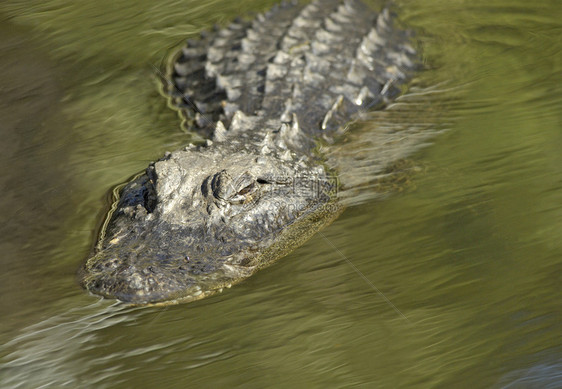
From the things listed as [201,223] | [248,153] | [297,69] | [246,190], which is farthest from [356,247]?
[297,69]

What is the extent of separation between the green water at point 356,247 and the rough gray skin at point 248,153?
0.53 ft

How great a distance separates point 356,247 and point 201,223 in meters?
0.89

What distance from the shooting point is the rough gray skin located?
382 cm

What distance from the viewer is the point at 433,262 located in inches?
145

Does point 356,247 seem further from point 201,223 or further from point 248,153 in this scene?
point 248,153

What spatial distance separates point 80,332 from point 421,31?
4.57 metres

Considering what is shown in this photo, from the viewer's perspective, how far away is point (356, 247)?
156 inches

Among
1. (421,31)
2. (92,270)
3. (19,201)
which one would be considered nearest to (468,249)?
(92,270)

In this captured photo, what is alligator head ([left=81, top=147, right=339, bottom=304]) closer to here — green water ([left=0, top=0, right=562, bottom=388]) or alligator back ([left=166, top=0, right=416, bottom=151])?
green water ([left=0, top=0, right=562, bottom=388])

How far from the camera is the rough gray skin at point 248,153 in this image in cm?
382

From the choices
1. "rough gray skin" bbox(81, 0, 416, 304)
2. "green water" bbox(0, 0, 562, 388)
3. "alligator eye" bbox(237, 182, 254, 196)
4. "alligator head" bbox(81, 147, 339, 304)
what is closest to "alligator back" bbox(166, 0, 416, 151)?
"rough gray skin" bbox(81, 0, 416, 304)

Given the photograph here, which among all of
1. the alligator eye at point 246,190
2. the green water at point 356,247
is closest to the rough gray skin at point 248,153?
the alligator eye at point 246,190

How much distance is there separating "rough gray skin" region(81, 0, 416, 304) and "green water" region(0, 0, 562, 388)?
16 centimetres

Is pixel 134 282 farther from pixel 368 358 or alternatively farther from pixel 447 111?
pixel 447 111
